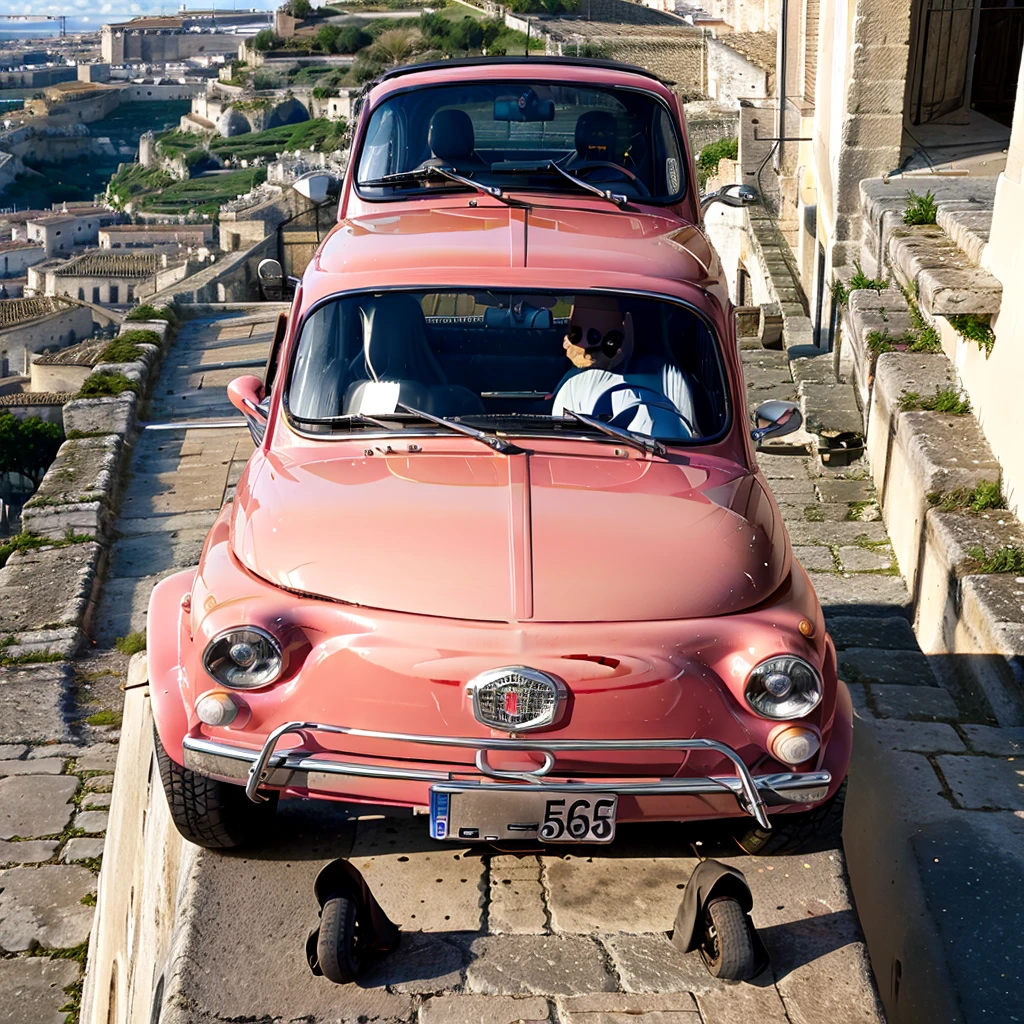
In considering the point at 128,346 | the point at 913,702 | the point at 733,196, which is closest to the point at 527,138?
the point at 733,196

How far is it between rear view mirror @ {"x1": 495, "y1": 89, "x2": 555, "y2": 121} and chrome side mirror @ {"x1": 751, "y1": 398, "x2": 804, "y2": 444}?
9.45 feet

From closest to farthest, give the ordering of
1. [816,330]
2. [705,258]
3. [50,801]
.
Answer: [705,258], [50,801], [816,330]

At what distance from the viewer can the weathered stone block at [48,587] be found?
23.9 feet

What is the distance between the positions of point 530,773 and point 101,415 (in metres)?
7.63

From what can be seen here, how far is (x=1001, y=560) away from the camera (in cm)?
529

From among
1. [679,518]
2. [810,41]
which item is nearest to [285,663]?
[679,518]

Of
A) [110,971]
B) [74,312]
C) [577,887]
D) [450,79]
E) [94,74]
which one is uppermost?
[450,79]

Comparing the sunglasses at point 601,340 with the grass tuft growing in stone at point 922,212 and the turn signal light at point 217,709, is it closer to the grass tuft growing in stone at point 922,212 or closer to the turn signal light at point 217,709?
the turn signal light at point 217,709

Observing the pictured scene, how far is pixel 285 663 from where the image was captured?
3221 millimetres

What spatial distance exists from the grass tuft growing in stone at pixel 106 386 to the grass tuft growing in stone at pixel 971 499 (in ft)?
22.5

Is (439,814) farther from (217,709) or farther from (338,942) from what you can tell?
(217,709)

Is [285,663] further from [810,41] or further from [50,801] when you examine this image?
[810,41]

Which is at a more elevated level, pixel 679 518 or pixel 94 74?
pixel 679 518

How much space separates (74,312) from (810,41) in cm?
6280
